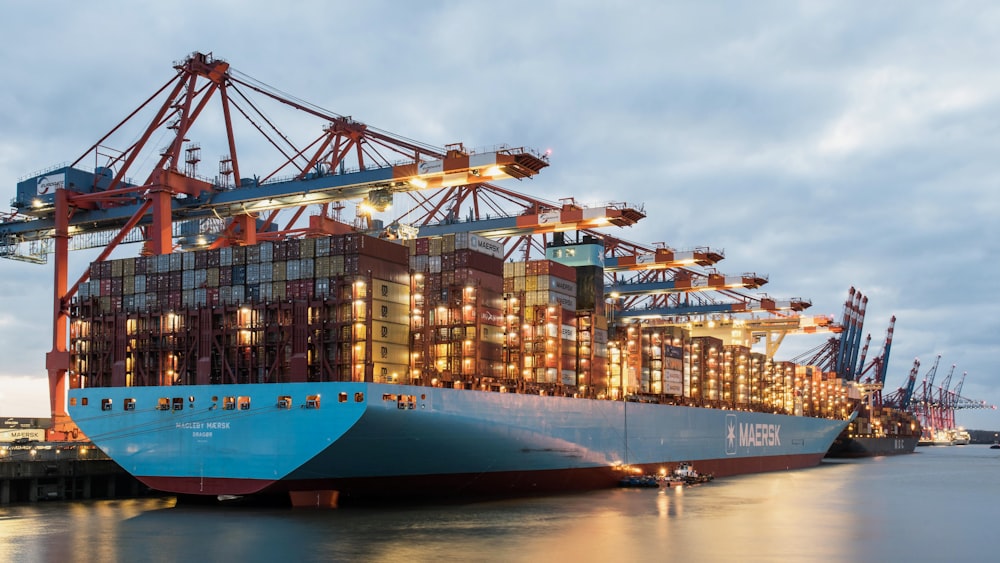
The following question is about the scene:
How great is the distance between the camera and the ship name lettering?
226 ft

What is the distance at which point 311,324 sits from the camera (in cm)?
3638

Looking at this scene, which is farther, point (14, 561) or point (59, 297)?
point (59, 297)

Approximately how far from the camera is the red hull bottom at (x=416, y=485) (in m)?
36.4

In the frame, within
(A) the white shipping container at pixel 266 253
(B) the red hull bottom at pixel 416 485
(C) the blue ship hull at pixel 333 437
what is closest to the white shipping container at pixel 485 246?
(C) the blue ship hull at pixel 333 437

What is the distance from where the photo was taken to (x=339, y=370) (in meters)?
35.5

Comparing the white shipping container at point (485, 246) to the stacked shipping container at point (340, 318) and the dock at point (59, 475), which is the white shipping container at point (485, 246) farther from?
the dock at point (59, 475)

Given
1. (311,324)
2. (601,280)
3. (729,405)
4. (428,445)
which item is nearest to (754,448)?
(729,405)

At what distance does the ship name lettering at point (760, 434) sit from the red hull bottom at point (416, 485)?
65.2 feet

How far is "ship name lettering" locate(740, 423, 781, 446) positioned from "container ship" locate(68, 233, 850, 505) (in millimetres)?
23031

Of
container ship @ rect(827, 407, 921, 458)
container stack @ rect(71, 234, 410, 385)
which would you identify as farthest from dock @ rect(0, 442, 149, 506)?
container ship @ rect(827, 407, 921, 458)

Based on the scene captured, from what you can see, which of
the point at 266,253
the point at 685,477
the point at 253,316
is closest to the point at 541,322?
the point at 266,253

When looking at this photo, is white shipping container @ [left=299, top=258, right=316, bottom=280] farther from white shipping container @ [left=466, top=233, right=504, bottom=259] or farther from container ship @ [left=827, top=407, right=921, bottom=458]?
container ship @ [left=827, top=407, right=921, bottom=458]

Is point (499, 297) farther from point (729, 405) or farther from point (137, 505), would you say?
point (729, 405)

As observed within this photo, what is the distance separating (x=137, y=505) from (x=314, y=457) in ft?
33.7
